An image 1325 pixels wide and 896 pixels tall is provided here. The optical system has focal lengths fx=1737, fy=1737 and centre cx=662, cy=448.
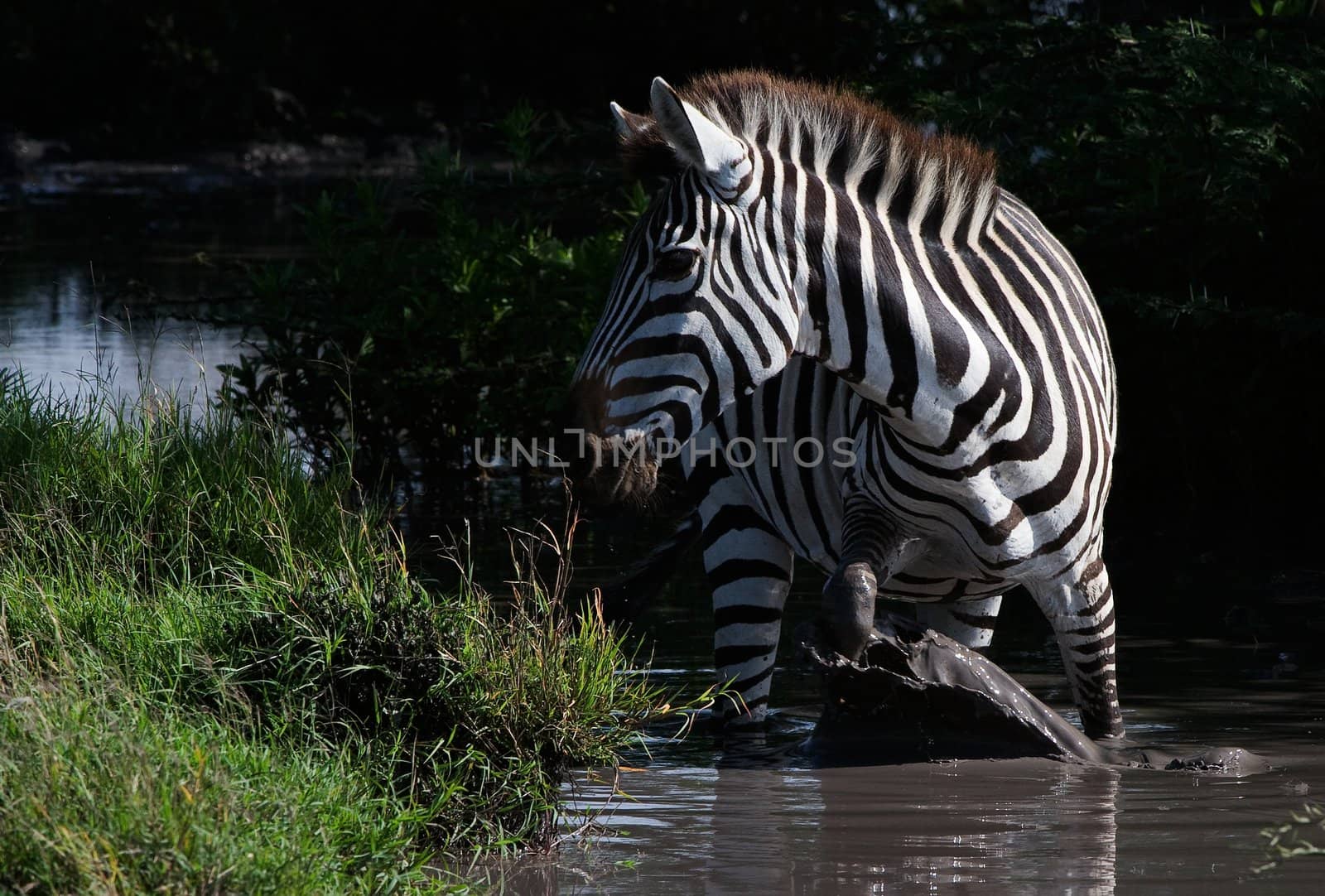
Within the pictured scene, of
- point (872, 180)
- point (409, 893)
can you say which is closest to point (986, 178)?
point (872, 180)

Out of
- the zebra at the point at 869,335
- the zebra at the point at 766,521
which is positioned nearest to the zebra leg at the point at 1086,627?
the zebra at the point at 869,335

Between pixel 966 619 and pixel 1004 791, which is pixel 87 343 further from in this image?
pixel 1004 791

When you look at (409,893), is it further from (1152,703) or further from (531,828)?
(1152,703)

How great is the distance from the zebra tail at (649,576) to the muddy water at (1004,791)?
0.22m

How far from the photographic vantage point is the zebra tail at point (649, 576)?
656cm

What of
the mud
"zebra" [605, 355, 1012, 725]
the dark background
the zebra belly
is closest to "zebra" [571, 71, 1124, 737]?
the zebra belly

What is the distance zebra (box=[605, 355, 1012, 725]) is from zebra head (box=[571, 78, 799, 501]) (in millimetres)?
884

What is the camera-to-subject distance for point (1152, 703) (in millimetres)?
6168

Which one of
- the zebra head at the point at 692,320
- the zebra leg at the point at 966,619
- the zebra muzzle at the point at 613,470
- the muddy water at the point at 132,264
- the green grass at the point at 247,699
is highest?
the zebra head at the point at 692,320

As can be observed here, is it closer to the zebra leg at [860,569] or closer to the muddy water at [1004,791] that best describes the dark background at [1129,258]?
the muddy water at [1004,791]

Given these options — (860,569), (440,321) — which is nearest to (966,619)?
(860,569)

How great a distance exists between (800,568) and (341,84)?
30.9 meters

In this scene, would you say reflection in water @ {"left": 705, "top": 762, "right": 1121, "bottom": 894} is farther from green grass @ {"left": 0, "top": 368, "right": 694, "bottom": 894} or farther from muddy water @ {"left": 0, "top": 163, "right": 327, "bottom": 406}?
muddy water @ {"left": 0, "top": 163, "right": 327, "bottom": 406}

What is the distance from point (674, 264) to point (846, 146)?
636 mm
